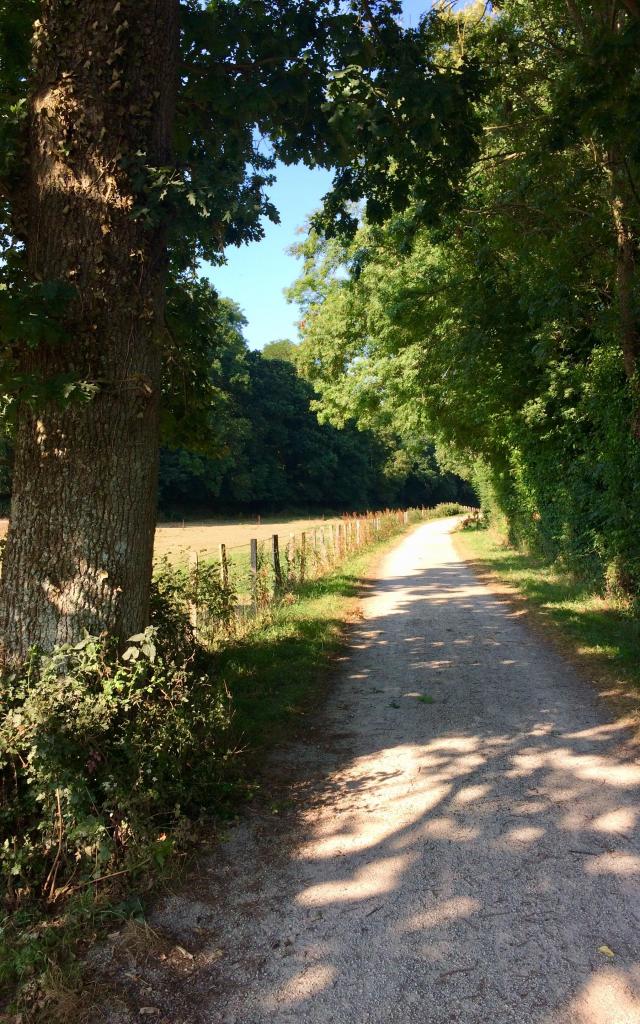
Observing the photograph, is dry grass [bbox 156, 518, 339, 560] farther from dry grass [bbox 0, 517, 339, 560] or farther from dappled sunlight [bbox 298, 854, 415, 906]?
dappled sunlight [bbox 298, 854, 415, 906]

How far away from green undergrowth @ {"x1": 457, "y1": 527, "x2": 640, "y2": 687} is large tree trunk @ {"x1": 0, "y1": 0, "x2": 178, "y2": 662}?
213 inches

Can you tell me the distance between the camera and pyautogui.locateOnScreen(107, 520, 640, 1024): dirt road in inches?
108

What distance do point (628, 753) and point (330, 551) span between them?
1388 centimetres

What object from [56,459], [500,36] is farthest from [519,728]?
[500,36]

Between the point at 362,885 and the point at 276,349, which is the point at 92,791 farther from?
the point at 276,349

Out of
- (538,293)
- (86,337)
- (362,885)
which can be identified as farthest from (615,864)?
(538,293)

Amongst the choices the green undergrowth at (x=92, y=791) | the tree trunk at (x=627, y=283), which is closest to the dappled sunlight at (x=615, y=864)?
the green undergrowth at (x=92, y=791)

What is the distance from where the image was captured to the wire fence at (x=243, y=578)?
8.13 meters

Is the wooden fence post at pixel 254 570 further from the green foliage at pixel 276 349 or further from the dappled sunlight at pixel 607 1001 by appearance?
the green foliage at pixel 276 349

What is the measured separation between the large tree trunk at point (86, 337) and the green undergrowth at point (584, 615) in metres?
5.40

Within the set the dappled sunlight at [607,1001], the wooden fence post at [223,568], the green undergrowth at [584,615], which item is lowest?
the dappled sunlight at [607,1001]

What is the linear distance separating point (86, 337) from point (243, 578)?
24.2 ft

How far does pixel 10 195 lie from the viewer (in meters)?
Result: 4.61

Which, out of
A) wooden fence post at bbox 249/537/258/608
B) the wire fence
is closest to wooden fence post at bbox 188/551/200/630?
the wire fence
